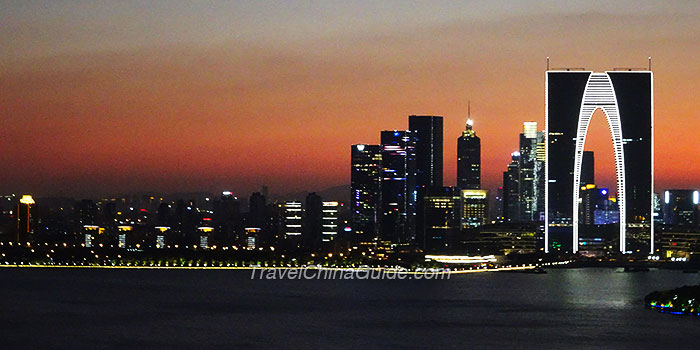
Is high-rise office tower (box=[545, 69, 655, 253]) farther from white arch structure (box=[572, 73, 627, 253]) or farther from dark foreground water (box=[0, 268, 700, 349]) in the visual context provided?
dark foreground water (box=[0, 268, 700, 349])

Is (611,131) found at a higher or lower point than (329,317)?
higher

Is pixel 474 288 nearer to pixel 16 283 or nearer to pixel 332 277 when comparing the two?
pixel 332 277

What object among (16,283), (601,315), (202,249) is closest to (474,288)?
(601,315)

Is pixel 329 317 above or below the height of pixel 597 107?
below

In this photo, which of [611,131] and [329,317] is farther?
[611,131]

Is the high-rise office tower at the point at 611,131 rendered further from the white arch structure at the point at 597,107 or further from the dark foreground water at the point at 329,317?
the dark foreground water at the point at 329,317

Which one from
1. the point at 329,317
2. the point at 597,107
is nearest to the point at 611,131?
the point at 597,107

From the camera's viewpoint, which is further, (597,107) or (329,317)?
(597,107)

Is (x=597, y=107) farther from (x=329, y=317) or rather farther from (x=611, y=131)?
(x=329, y=317)
